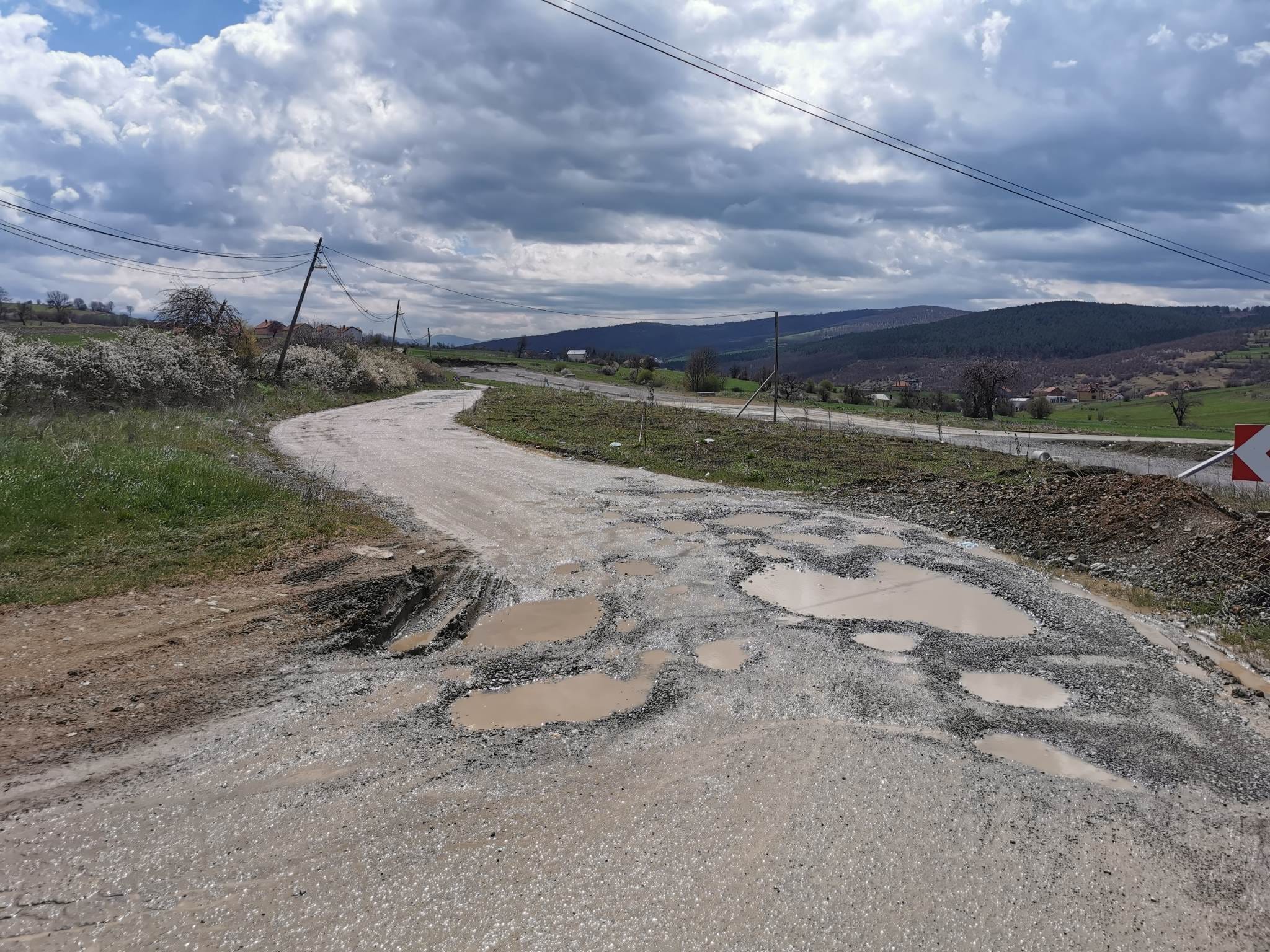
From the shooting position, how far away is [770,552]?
30.5ft

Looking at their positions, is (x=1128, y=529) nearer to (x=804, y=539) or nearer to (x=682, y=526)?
(x=804, y=539)

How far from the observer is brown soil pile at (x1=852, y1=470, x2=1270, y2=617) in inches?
305

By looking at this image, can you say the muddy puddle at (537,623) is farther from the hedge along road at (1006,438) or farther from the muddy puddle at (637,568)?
the hedge along road at (1006,438)

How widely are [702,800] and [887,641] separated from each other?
311 centimetres

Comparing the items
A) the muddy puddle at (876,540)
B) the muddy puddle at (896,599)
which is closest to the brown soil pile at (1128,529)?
the muddy puddle at (876,540)

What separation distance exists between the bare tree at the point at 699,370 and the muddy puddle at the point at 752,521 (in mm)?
49746

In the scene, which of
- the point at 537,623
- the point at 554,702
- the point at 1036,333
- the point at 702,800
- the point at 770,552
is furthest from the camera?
the point at 1036,333

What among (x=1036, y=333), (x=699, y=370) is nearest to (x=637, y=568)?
(x=699, y=370)

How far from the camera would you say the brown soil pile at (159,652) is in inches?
175

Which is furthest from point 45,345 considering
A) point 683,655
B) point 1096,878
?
point 1096,878

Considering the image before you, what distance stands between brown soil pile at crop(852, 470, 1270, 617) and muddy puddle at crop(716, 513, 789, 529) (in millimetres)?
2375

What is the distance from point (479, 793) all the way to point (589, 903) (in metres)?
1.03

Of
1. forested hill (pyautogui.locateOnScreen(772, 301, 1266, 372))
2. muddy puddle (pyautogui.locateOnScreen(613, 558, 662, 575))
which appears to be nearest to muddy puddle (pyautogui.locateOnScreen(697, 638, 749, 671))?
muddy puddle (pyautogui.locateOnScreen(613, 558, 662, 575))

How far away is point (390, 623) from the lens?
258 inches
